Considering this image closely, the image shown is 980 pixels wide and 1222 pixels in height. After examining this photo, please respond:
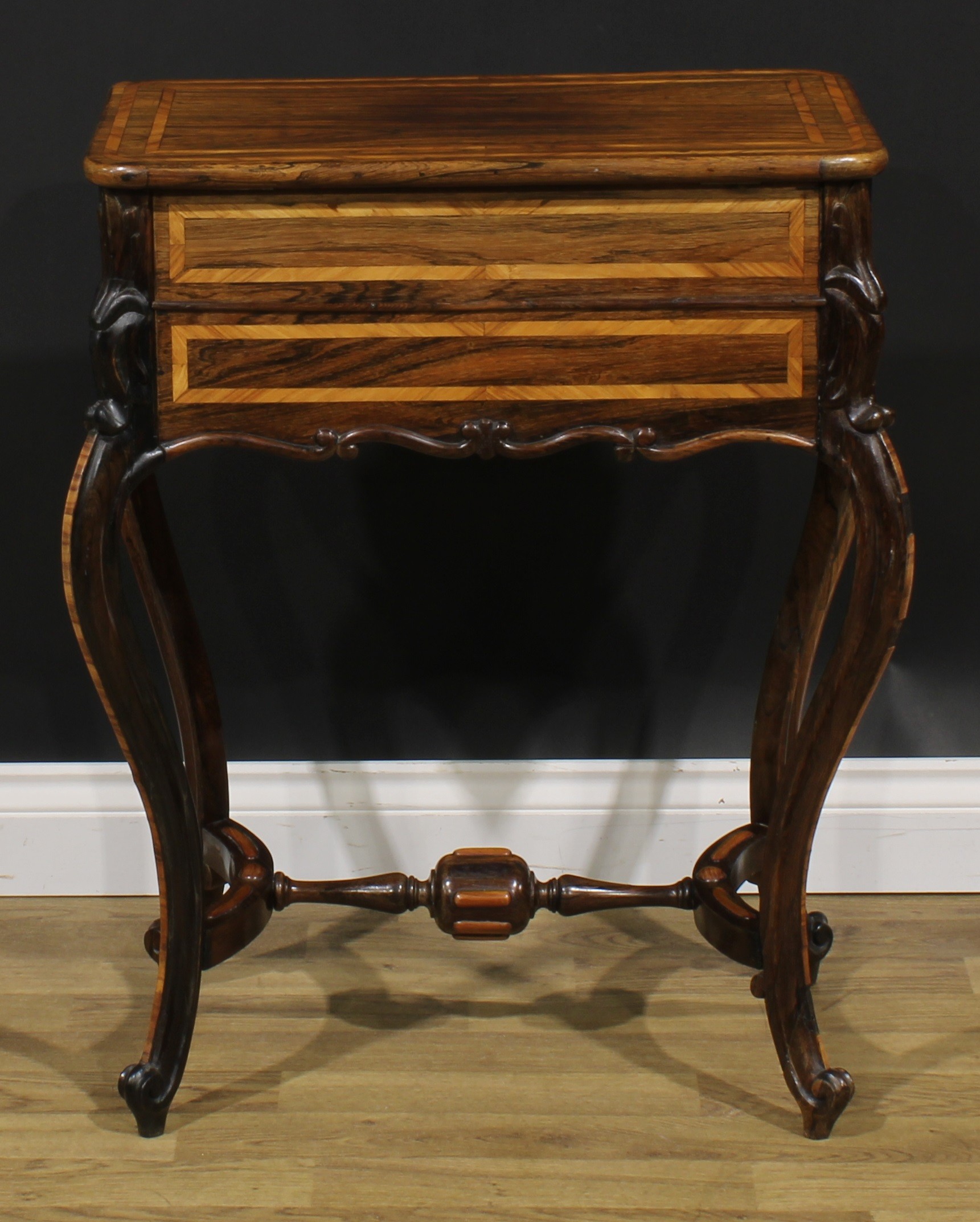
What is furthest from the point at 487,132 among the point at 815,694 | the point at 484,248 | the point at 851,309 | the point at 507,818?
the point at 507,818

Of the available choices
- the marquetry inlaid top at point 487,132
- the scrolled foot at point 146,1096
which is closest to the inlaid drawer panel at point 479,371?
the marquetry inlaid top at point 487,132

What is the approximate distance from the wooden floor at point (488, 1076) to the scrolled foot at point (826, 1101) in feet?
0.09

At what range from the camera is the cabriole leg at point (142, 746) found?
121 centimetres

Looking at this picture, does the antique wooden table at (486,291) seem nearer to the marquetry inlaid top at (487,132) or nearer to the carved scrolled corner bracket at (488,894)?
the marquetry inlaid top at (487,132)

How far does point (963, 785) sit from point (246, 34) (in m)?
1.28

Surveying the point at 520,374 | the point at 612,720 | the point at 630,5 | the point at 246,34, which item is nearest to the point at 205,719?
the point at 612,720

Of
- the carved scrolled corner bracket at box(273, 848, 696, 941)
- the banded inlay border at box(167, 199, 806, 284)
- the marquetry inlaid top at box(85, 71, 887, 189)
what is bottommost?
the carved scrolled corner bracket at box(273, 848, 696, 941)

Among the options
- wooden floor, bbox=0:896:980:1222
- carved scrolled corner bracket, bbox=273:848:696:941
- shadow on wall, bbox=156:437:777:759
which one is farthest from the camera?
shadow on wall, bbox=156:437:777:759

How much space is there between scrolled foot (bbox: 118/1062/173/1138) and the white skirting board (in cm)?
47

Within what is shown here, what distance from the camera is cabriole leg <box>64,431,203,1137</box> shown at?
3.98ft

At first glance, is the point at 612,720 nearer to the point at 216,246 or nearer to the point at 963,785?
the point at 963,785

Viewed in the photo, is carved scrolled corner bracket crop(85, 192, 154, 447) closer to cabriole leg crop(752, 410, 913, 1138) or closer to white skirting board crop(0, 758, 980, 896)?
cabriole leg crop(752, 410, 913, 1138)

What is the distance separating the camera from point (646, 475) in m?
1.73

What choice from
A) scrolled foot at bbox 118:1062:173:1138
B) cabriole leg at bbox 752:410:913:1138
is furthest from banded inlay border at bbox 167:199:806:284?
scrolled foot at bbox 118:1062:173:1138
